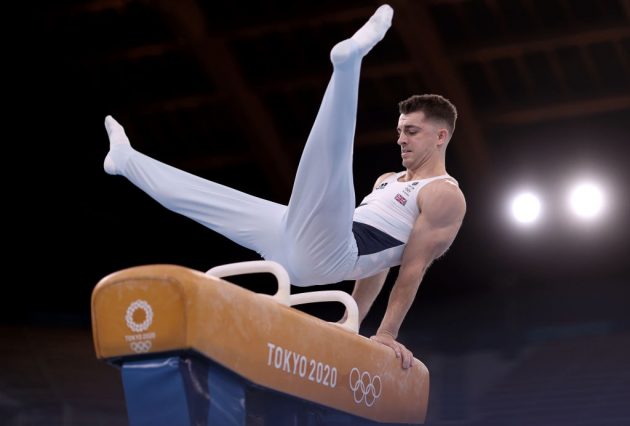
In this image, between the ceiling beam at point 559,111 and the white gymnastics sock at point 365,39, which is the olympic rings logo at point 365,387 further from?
the ceiling beam at point 559,111

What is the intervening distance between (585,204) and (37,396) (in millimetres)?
6513

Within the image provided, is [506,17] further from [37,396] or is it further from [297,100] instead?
[37,396]

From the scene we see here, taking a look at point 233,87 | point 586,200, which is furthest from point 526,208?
point 233,87

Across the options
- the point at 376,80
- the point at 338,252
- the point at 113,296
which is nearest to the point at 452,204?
the point at 338,252

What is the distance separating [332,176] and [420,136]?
0.91m

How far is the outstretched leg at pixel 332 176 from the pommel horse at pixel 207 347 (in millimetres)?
381

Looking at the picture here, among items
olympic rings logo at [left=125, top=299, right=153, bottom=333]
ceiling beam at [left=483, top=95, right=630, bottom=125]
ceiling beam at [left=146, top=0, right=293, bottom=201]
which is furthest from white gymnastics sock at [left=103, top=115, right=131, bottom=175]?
ceiling beam at [left=483, top=95, right=630, bottom=125]

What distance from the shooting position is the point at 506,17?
12.0 meters

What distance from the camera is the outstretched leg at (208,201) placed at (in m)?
4.84

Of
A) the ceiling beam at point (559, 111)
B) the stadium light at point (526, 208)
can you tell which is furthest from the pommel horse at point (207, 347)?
the ceiling beam at point (559, 111)

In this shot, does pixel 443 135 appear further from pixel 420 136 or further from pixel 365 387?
pixel 365 387

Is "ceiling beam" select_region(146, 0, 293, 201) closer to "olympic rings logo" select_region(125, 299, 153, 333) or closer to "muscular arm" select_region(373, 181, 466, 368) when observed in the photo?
"muscular arm" select_region(373, 181, 466, 368)

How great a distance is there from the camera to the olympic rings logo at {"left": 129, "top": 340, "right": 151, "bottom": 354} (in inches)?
152

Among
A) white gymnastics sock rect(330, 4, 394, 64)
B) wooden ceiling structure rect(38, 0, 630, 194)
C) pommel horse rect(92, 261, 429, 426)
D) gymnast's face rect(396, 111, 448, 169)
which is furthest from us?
wooden ceiling structure rect(38, 0, 630, 194)
